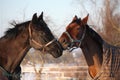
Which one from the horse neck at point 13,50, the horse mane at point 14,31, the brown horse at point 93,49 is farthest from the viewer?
the brown horse at point 93,49

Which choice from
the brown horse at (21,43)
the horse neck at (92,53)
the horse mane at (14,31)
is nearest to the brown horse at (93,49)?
the horse neck at (92,53)

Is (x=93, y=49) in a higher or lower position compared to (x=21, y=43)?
lower

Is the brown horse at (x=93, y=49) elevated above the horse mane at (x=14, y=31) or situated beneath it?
situated beneath

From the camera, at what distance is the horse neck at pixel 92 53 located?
7.02 m

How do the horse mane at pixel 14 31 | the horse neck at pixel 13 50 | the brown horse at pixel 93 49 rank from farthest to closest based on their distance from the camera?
the brown horse at pixel 93 49 < the horse mane at pixel 14 31 < the horse neck at pixel 13 50

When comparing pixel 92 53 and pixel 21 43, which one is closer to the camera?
pixel 21 43

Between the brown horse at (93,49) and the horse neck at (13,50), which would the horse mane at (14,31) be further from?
the brown horse at (93,49)

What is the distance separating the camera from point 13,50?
570 cm

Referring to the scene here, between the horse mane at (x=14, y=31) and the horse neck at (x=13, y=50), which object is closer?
the horse neck at (x=13, y=50)

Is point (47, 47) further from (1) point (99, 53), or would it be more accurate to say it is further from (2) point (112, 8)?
(2) point (112, 8)

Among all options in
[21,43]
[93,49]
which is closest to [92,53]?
[93,49]

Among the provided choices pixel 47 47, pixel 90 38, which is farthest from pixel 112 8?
pixel 47 47

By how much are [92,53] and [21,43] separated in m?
1.89

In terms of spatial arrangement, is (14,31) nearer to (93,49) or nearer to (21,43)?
(21,43)
